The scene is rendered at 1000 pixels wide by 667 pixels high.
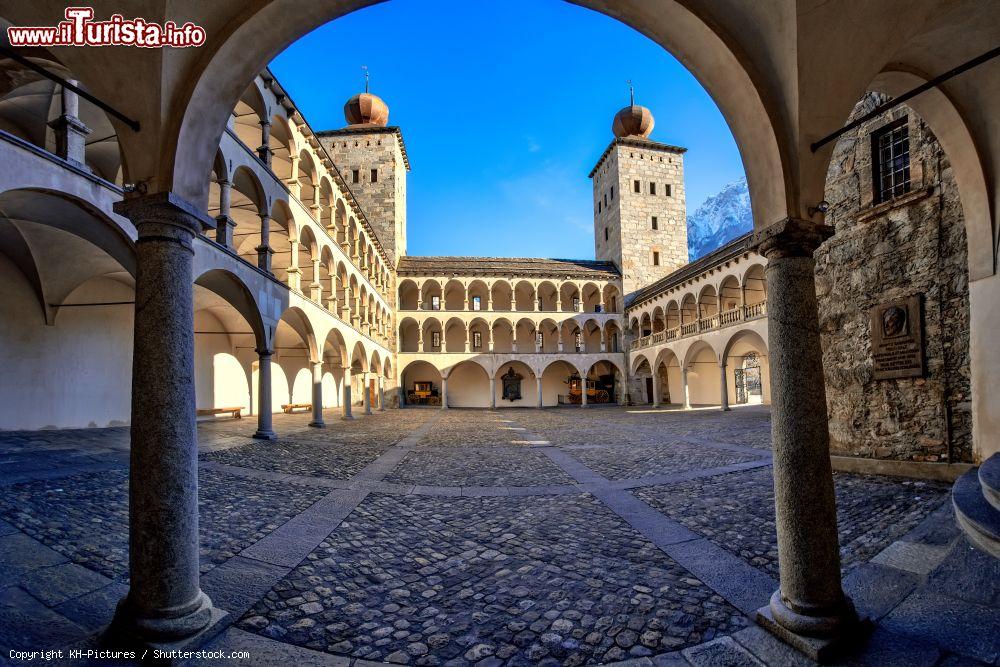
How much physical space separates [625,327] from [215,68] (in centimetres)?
3440

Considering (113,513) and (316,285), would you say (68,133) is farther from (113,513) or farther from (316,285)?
(316,285)

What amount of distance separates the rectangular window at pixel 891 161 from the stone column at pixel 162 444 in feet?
29.0

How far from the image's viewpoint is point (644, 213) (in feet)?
123

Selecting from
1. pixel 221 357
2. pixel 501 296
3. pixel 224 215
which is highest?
pixel 501 296

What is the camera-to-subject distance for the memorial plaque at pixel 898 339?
20.4 feet

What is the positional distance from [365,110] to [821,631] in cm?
3918

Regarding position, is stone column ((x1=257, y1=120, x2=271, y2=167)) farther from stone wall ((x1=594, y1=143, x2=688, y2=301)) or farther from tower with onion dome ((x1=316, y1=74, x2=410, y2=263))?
stone wall ((x1=594, y1=143, x2=688, y2=301))

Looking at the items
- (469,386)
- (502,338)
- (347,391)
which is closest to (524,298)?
(502,338)

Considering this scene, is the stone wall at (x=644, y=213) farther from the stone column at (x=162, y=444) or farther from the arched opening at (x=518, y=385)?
the stone column at (x=162, y=444)

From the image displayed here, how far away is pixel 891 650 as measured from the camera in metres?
2.53

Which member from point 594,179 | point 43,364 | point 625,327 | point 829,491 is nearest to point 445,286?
point 625,327

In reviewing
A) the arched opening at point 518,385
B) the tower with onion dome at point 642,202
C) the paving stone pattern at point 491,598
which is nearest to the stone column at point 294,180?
the paving stone pattern at point 491,598

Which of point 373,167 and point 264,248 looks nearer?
point 264,248

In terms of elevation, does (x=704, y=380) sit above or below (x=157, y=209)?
below
